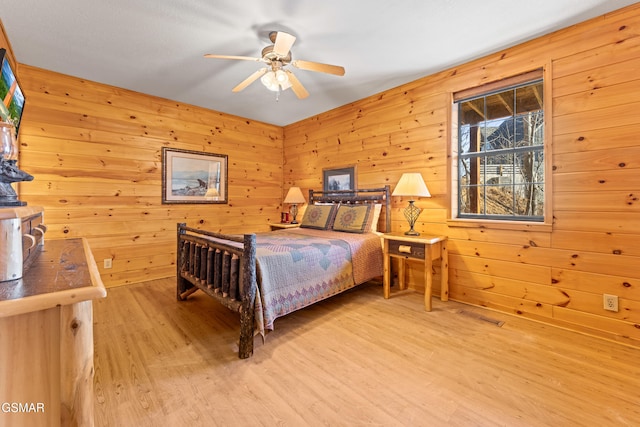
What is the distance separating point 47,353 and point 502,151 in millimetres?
3355

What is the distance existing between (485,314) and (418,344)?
3.15 feet

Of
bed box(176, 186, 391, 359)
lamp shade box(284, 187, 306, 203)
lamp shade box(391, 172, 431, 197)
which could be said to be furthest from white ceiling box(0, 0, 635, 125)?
lamp shade box(284, 187, 306, 203)

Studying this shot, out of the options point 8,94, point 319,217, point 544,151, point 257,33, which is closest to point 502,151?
point 544,151

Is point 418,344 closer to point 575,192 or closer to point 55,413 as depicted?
point 575,192

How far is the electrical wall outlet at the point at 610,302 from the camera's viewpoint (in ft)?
6.89

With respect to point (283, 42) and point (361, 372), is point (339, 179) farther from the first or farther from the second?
point (361, 372)

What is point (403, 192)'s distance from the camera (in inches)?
118

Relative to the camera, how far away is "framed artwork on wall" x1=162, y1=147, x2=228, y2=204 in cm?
382

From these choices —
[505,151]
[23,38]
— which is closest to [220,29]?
[23,38]

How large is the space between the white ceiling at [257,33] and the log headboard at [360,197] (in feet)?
4.43

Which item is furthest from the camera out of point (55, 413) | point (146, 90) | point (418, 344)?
point (146, 90)

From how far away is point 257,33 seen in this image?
2.35m

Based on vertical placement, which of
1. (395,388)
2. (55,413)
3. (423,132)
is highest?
(423,132)

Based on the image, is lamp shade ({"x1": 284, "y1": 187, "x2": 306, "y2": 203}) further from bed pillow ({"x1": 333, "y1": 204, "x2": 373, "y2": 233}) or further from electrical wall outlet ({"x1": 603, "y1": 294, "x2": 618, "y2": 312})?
electrical wall outlet ({"x1": 603, "y1": 294, "x2": 618, "y2": 312})
